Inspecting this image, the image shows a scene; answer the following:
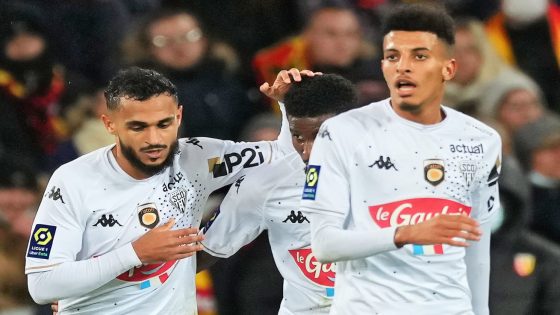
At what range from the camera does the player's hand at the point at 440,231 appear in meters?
4.62

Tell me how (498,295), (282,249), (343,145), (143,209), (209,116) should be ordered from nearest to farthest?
(343,145), (143,209), (282,249), (498,295), (209,116)

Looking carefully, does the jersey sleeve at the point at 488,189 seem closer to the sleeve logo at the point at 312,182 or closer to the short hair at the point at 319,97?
the sleeve logo at the point at 312,182

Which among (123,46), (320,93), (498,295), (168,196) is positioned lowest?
(498,295)

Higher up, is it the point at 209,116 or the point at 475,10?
the point at 475,10

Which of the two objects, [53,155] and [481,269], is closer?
[481,269]

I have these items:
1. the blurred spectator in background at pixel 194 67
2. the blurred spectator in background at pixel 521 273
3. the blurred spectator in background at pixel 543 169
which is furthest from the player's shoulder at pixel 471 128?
the blurred spectator in background at pixel 194 67

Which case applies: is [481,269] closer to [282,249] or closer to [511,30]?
[282,249]

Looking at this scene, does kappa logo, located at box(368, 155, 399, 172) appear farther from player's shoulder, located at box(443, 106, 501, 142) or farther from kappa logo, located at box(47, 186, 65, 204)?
kappa logo, located at box(47, 186, 65, 204)

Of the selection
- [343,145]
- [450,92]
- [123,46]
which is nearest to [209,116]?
[123,46]

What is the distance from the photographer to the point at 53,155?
26.2 ft

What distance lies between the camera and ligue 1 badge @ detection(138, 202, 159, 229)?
17.8 ft

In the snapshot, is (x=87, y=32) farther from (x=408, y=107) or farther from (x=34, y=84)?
(x=408, y=107)

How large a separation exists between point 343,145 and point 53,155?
3480 millimetres

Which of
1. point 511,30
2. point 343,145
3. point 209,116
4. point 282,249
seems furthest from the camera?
point 511,30
